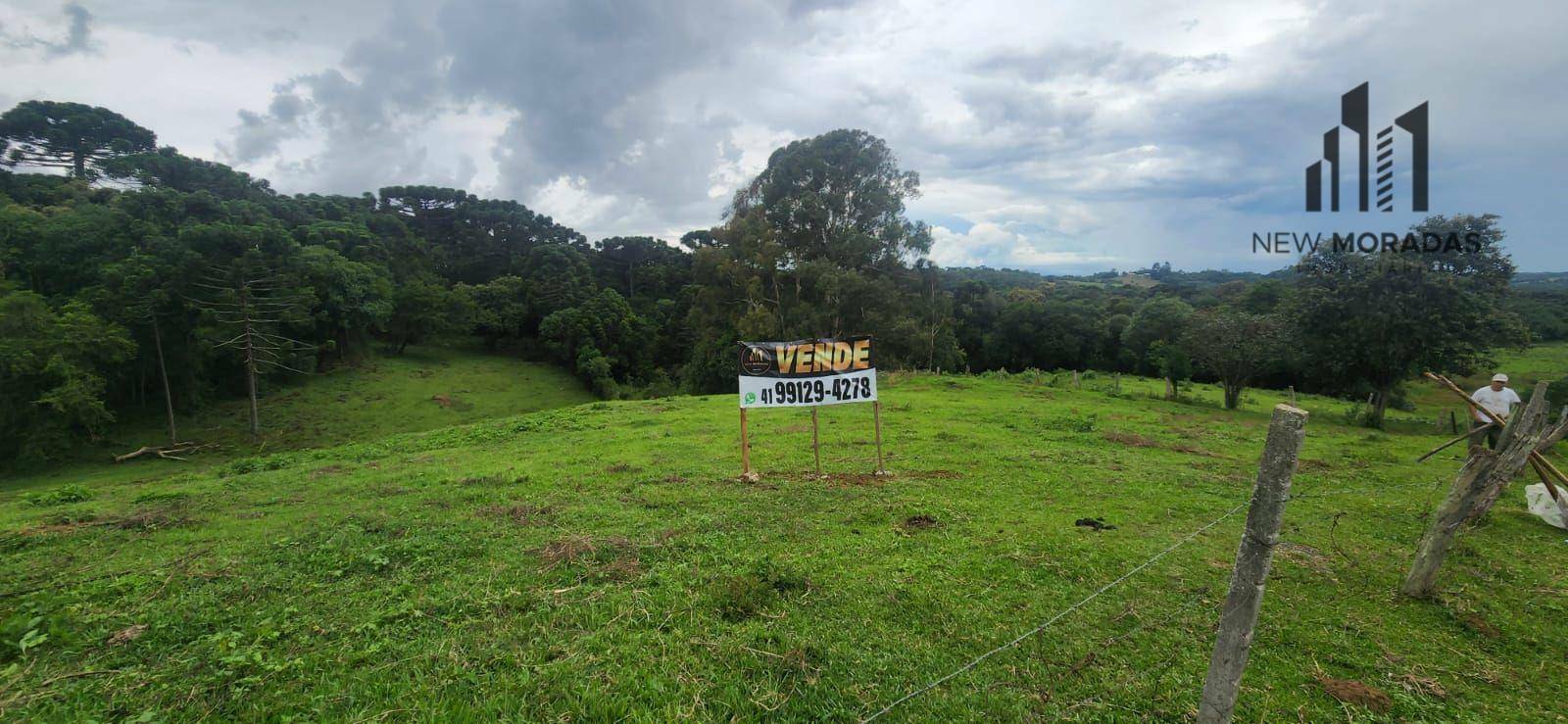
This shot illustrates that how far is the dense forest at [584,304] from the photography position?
17781 millimetres

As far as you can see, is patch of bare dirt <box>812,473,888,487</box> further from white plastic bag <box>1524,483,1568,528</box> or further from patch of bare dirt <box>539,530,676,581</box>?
white plastic bag <box>1524,483,1568,528</box>

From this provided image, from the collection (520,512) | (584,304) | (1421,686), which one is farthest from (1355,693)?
(584,304)

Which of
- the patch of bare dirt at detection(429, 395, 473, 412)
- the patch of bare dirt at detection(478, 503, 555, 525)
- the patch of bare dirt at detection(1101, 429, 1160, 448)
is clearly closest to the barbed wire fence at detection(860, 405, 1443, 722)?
the patch of bare dirt at detection(478, 503, 555, 525)

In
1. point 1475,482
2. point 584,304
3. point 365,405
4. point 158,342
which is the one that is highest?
point 584,304

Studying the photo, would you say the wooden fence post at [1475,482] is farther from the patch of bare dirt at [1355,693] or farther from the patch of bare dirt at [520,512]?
the patch of bare dirt at [520,512]

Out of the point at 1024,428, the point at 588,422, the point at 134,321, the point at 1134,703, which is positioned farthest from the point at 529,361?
the point at 1134,703

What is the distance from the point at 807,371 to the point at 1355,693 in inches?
249

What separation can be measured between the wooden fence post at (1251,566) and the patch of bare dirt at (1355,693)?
139 centimetres

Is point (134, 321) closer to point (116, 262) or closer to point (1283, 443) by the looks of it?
point (116, 262)

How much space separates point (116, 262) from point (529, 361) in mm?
24963

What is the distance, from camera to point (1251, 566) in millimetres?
2668

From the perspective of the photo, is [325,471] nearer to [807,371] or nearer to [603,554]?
[603,554]

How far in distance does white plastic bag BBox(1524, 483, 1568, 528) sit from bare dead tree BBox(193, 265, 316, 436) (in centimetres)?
3721

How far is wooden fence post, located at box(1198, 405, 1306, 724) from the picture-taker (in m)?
2.51
